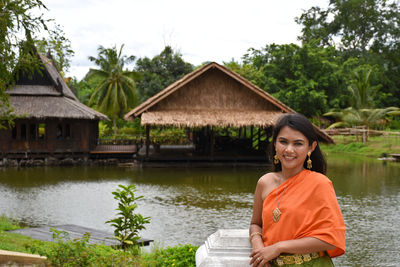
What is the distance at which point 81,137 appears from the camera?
70.1 feet

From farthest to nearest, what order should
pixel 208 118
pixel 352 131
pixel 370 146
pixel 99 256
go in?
pixel 352 131 < pixel 370 146 < pixel 208 118 < pixel 99 256

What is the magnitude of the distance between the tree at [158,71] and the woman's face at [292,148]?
1257 inches

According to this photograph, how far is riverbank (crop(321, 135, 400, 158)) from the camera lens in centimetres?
2564

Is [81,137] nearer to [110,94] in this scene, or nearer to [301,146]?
[110,94]

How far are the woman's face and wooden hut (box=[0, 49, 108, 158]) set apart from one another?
18966 millimetres

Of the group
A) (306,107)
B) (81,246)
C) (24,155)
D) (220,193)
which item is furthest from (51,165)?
(306,107)

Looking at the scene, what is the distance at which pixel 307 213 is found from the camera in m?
1.95

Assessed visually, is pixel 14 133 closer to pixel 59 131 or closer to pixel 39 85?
pixel 59 131

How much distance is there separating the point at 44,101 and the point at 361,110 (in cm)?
2080

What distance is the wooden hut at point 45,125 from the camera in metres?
20.4

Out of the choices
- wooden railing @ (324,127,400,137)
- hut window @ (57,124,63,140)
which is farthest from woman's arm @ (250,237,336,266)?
wooden railing @ (324,127,400,137)

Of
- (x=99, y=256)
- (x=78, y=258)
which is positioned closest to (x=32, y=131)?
(x=99, y=256)

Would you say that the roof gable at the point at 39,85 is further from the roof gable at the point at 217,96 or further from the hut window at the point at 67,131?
the roof gable at the point at 217,96

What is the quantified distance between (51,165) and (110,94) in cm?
1436
